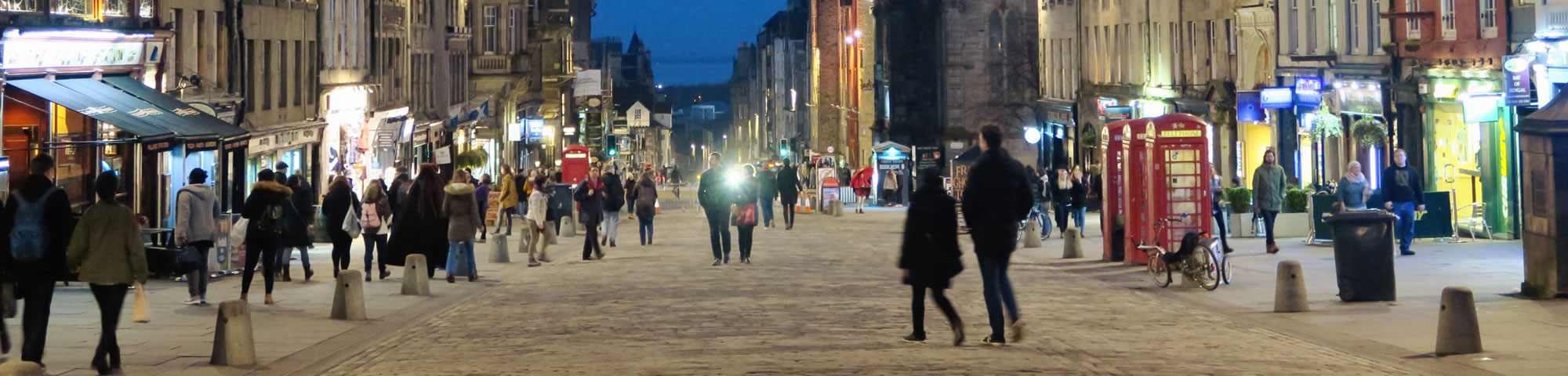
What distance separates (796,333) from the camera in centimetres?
1464

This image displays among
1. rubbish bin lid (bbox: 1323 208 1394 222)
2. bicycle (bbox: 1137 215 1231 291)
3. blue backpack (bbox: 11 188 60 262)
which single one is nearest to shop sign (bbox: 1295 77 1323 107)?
bicycle (bbox: 1137 215 1231 291)

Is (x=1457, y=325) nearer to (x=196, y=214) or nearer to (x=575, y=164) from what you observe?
(x=196, y=214)

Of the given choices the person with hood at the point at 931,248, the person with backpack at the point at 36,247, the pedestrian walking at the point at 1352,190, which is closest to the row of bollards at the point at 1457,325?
the person with hood at the point at 931,248

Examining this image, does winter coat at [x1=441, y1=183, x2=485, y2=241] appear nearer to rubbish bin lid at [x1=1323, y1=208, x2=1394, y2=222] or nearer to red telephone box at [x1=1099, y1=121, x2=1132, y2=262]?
red telephone box at [x1=1099, y1=121, x2=1132, y2=262]

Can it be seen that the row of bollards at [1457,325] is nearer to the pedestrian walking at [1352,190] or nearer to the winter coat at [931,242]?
the winter coat at [931,242]

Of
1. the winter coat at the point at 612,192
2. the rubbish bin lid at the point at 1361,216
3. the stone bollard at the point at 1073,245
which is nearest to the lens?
the rubbish bin lid at the point at 1361,216

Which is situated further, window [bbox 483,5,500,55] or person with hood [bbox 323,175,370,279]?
window [bbox 483,5,500,55]

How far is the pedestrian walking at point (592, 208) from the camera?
88.0ft

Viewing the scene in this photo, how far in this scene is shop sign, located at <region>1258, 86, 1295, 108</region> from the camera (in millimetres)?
37031

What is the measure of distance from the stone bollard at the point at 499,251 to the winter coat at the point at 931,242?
1389 cm

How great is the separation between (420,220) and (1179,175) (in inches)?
369

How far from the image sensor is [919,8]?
79.7m

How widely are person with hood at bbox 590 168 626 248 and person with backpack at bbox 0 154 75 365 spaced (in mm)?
15890

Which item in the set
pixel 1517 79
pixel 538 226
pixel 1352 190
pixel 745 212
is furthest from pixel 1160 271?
pixel 538 226
